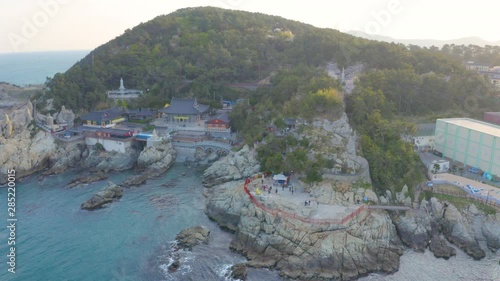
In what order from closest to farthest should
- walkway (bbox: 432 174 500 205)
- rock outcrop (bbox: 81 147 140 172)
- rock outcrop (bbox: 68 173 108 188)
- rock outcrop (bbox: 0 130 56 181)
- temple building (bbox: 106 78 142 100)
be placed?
walkway (bbox: 432 174 500 205) < rock outcrop (bbox: 68 173 108 188) < rock outcrop (bbox: 0 130 56 181) < rock outcrop (bbox: 81 147 140 172) < temple building (bbox: 106 78 142 100)

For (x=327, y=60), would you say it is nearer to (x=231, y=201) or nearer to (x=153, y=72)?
(x=153, y=72)

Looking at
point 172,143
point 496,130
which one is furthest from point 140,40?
point 496,130

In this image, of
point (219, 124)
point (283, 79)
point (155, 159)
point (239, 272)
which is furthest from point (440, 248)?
point (155, 159)

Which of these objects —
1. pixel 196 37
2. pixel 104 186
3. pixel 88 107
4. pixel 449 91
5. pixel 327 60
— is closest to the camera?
pixel 104 186

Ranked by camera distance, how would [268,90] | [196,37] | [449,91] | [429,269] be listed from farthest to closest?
[196,37] < [268,90] < [449,91] < [429,269]

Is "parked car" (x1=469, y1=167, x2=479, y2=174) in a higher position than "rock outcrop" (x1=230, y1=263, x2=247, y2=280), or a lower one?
higher

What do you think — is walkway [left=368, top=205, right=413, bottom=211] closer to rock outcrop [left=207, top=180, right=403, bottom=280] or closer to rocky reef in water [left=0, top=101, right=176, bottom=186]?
rock outcrop [left=207, top=180, right=403, bottom=280]

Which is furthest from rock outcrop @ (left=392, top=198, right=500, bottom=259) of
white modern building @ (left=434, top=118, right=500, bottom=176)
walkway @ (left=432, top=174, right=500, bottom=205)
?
white modern building @ (left=434, top=118, right=500, bottom=176)
